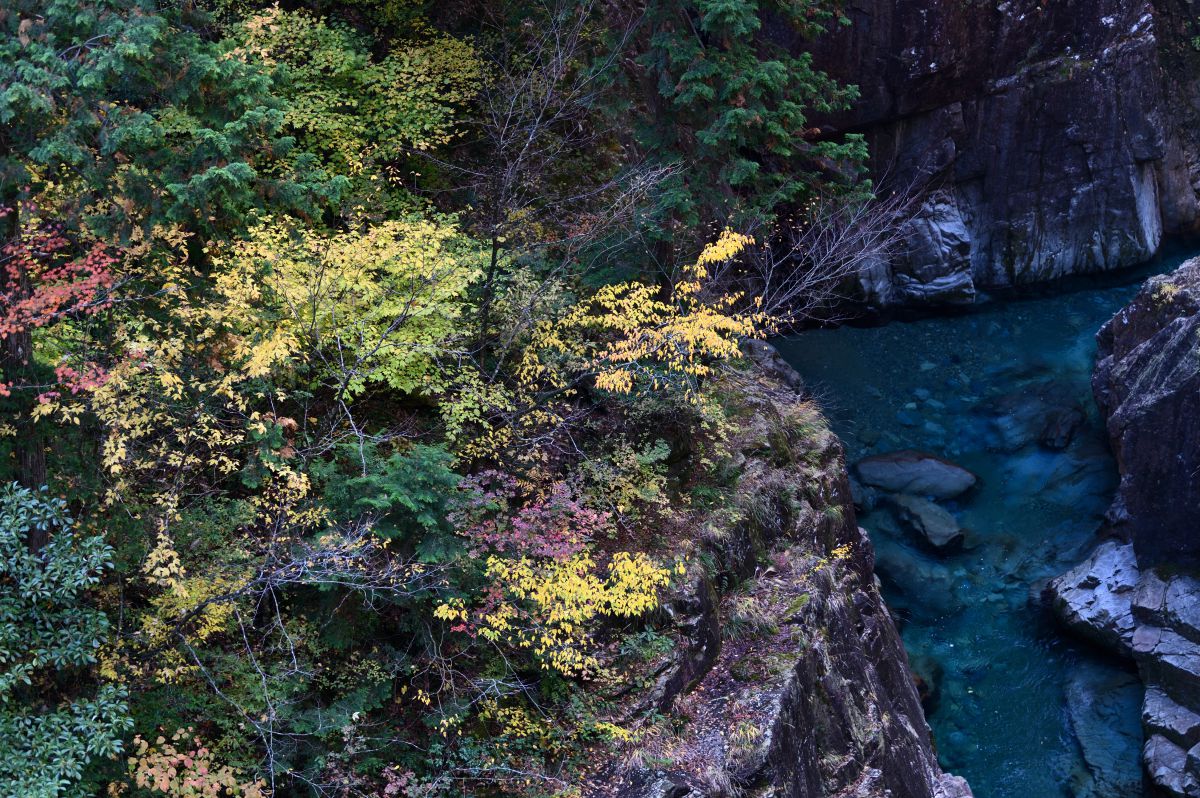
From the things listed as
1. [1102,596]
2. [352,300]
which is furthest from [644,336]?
[1102,596]

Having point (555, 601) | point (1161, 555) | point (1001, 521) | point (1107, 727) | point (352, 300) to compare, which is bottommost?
point (1107, 727)

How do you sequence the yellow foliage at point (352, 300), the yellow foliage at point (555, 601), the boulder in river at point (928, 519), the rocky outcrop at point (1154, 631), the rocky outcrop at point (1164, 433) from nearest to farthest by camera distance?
the yellow foliage at point (555, 601) → the yellow foliage at point (352, 300) → the rocky outcrop at point (1154, 631) → the rocky outcrop at point (1164, 433) → the boulder in river at point (928, 519)

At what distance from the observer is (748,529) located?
14.9m

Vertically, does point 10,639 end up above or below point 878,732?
above

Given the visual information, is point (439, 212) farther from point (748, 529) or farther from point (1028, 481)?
point (1028, 481)

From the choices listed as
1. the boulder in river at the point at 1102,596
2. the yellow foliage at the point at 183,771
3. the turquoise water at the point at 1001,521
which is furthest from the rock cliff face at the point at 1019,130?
the yellow foliage at the point at 183,771

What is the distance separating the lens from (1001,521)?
69.6 ft

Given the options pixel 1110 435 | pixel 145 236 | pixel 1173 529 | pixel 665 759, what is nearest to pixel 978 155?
pixel 1110 435

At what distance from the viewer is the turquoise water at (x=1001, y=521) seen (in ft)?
57.6

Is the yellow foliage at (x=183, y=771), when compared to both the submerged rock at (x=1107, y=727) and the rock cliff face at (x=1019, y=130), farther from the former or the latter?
the rock cliff face at (x=1019, y=130)

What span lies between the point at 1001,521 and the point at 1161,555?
134 inches

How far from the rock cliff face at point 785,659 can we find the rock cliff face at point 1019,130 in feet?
36.5

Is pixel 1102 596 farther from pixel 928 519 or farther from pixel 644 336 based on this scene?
pixel 644 336

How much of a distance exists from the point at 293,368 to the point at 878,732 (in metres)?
9.74
